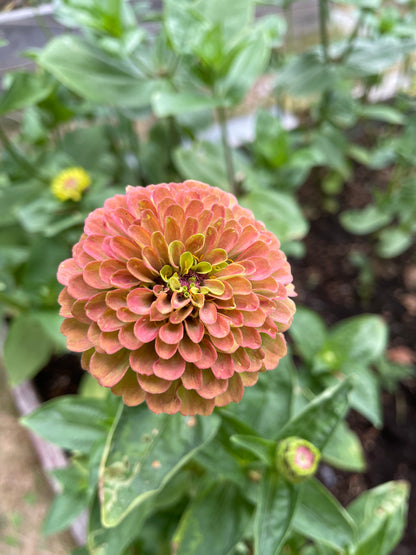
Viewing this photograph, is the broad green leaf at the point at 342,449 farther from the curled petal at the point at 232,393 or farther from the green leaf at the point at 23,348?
the green leaf at the point at 23,348

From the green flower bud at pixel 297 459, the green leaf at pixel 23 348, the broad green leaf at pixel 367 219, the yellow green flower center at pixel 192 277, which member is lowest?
the broad green leaf at pixel 367 219

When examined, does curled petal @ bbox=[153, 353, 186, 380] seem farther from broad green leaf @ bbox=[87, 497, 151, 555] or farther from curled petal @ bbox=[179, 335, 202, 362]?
broad green leaf @ bbox=[87, 497, 151, 555]

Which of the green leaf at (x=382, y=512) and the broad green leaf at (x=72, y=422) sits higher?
the broad green leaf at (x=72, y=422)

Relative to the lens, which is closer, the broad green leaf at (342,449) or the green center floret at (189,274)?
the green center floret at (189,274)

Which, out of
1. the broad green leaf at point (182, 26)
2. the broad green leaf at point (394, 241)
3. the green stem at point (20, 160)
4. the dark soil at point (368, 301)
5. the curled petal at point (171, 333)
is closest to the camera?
the curled petal at point (171, 333)

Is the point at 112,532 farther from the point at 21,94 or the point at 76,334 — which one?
the point at 21,94

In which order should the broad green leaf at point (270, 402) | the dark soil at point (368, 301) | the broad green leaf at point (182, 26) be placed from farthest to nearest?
the dark soil at point (368, 301) → the broad green leaf at point (182, 26) → the broad green leaf at point (270, 402)

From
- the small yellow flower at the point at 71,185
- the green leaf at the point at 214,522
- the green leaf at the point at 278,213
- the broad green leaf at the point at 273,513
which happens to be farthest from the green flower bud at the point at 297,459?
the small yellow flower at the point at 71,185

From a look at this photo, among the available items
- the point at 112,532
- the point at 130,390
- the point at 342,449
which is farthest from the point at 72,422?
the point at 342,449
